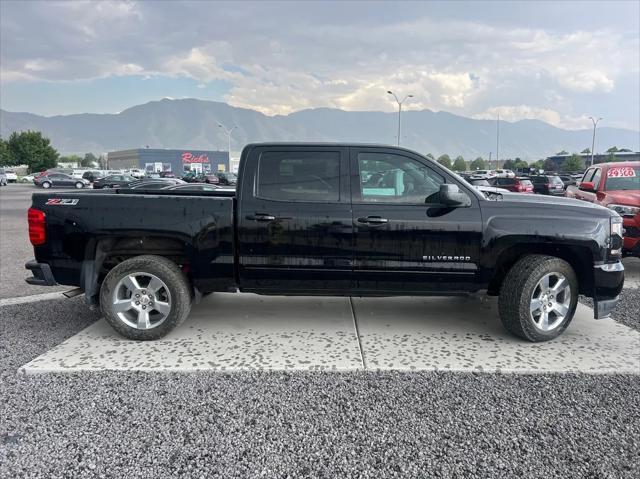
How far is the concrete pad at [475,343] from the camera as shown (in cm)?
371

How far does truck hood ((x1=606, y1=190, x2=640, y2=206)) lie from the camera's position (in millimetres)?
6664

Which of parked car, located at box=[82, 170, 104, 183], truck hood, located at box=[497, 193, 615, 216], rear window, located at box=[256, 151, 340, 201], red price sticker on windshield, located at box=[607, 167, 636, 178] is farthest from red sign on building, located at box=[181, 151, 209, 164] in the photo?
truck hood, located at box=[497, 193, 615, 216]

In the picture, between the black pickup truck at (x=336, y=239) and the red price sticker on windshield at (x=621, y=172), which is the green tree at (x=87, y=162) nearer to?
the red price sticker on windshield at (x=621, y=172)

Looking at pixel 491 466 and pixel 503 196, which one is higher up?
pixel 503 196

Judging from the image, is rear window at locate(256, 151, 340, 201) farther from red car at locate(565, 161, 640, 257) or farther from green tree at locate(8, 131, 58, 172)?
green tree at locate(8, 131, 58, 172)

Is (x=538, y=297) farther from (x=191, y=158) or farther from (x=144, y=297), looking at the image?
(x=191, y=158)

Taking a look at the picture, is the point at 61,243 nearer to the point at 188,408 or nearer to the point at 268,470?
the point at 188,408

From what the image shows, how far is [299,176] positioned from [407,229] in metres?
1.10

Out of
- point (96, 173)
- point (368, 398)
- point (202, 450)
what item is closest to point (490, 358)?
point (368, 398)

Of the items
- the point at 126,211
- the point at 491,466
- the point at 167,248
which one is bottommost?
the point at 491,466

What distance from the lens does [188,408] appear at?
9.96ft

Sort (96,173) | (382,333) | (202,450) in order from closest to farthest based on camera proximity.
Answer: (202,450) < (382,333) < (96,173)

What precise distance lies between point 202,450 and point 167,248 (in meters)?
2.15

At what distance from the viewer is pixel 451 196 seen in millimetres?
3910
